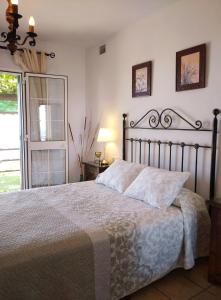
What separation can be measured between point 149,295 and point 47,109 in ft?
10.1

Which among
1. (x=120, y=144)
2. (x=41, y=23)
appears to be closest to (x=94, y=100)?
(x=120, y=144)

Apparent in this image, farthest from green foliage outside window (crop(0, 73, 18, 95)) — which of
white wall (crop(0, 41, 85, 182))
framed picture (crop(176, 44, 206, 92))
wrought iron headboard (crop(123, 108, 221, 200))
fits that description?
framed picture (crop(176, 44, 206, 92))

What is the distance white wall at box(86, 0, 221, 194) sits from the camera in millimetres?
2355

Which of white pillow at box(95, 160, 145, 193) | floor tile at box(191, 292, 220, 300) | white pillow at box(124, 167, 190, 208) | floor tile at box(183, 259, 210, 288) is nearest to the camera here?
floor tile at box(191, 292, 220, 300)

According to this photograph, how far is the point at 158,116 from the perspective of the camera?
A: 117 inches

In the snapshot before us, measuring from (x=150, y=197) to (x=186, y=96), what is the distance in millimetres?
1133

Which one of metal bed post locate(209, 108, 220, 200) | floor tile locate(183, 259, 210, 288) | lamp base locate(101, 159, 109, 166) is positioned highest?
metal bed post locate(209, 108, 220, 200)

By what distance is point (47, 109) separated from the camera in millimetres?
4059

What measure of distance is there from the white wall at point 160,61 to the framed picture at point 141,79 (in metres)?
0.07

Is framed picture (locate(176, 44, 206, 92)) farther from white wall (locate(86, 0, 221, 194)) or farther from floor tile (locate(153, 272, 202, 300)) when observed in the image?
floor tile (locate(153, 272, 202, 300))

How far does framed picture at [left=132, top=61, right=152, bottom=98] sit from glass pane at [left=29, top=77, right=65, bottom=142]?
1412 mm

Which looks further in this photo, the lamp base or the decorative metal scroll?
the lamp base

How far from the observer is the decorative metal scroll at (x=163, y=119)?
8.44 feet

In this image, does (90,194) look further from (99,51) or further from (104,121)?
(99,51)
